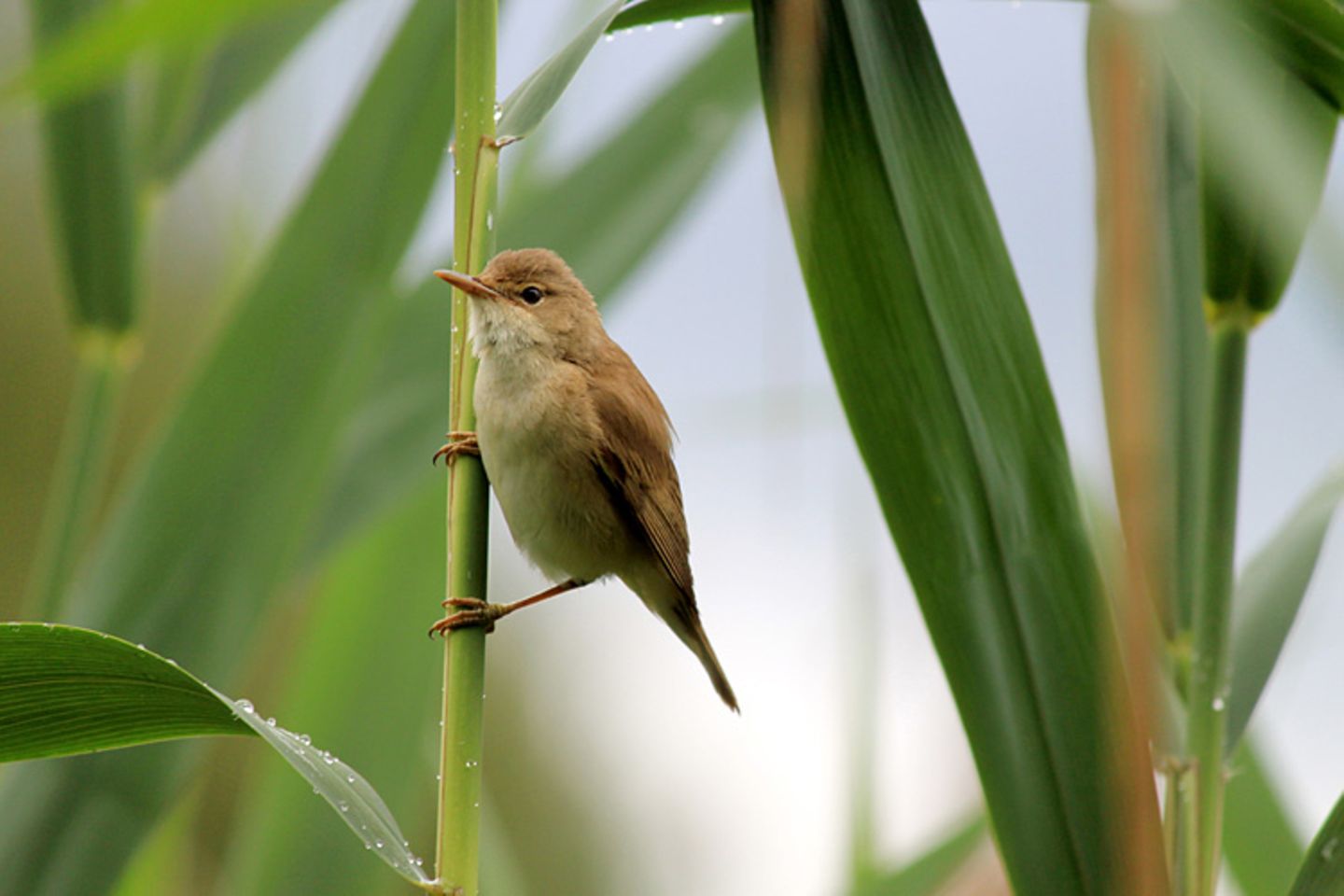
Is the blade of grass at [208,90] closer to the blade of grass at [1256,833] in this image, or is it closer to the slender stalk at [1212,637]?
the slender stalk at [1212,637]

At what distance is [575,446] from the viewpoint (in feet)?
5.59

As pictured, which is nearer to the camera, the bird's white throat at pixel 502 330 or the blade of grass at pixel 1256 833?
the blade of grass at pixel 1256 833

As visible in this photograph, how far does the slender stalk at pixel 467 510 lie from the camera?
2.63 feet

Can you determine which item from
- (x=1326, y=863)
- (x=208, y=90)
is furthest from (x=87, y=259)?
(x=1326, y=863)

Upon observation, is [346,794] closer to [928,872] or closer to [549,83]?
[549,83]

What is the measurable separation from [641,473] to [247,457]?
0.69 m

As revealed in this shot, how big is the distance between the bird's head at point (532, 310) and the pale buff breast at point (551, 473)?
0.03m

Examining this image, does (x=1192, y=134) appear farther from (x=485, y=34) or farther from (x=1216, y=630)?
(x=485, y=34)

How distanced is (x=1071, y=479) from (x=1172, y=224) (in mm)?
405

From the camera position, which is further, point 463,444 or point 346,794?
point 463,444

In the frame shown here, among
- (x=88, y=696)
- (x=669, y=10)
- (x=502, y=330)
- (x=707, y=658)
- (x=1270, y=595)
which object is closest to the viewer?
(x=88, y=696)

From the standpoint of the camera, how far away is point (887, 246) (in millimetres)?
839

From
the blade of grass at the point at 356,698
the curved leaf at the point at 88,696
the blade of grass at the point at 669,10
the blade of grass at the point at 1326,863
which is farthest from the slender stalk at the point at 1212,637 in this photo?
the blade of grass at the point at 356,698

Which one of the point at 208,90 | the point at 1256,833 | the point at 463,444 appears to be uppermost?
the point at 208,90
